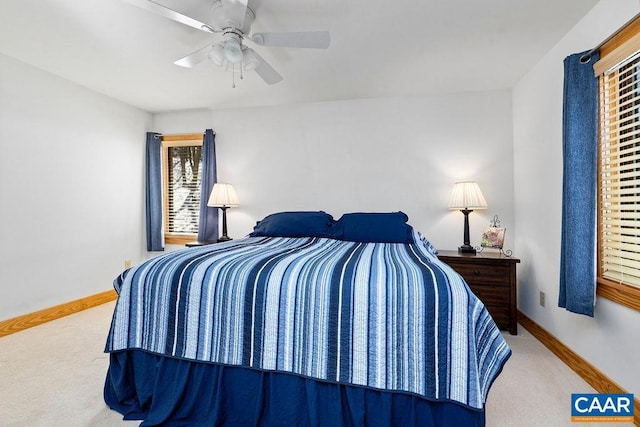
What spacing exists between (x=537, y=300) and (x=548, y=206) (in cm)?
84

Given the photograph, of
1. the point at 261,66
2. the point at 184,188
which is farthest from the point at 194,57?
the point at 184,188

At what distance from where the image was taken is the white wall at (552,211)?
170 cm

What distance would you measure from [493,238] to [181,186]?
3.85 meters

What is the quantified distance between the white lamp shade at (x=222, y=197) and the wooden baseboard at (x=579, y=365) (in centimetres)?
329

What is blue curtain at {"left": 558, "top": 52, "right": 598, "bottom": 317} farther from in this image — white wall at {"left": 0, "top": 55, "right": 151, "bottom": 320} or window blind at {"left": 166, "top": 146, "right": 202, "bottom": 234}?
white wall at {"left": 0, "top": 55, "right": 151, "bottom": 320}

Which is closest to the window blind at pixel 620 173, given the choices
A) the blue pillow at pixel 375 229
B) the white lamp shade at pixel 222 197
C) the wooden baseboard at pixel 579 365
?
the wooden baseboard at pixel 579 365

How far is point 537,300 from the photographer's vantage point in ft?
8.73

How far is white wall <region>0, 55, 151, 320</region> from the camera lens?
2.71 metres

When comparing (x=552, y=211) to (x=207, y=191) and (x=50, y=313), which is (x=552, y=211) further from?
(x=50, y=313)

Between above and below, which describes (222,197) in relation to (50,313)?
above

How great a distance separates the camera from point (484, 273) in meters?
2.71
